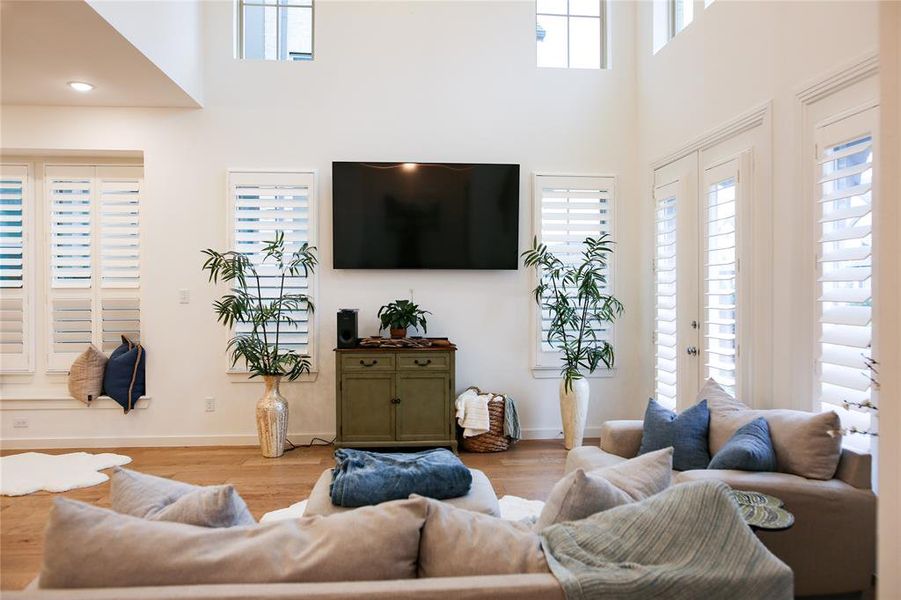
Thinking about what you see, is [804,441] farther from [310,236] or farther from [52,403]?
[52,403]

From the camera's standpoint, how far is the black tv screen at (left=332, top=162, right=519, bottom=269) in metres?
4.99

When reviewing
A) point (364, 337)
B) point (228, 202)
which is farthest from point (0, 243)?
point (364, 337)

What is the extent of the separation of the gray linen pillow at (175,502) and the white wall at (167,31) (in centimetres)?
295

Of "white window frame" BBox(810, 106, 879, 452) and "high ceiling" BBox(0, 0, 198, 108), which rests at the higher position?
"high ceiling" BBox(0, 0, 198, 108)

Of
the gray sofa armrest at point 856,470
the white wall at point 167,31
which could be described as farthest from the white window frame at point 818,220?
the white wall at point 167,31

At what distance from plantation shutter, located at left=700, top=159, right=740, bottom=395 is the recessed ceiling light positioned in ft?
15.4

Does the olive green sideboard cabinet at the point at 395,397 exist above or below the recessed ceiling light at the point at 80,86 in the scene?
below

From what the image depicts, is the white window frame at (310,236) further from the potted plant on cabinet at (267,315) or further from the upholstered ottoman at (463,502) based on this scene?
the upholstered ottoman at (463,502)

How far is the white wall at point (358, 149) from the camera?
16.3ft

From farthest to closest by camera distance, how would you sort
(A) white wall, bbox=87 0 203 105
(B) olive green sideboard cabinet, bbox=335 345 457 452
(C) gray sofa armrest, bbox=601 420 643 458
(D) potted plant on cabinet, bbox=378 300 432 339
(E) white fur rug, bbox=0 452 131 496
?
(D) potted plant on cabinet, bbox=378 300 432 339, (B) olive green sideboard cabinet, bbox=335 345 457 452, (E) white fur rug, bbox=0 452 131 496, (A) white wall, bbox=87 0 203 105, (C) gray sofa armrest, bbox=601 420 643 458

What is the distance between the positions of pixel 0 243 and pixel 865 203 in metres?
6.40

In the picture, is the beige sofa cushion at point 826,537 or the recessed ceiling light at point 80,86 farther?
the recessed ceiling light at point 80,86

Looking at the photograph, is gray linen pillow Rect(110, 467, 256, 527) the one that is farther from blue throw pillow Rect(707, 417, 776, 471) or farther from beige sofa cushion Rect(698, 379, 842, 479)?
beige sofa cushion Rect(698, 379, 842, 479)

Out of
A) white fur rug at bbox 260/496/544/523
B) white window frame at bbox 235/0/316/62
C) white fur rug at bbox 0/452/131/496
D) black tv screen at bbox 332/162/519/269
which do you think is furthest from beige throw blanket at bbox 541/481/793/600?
white window frame at bbox 235/0/316/62
